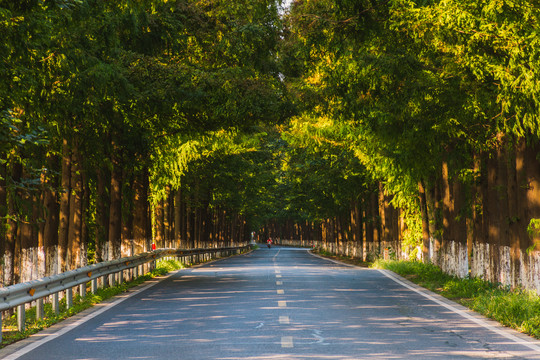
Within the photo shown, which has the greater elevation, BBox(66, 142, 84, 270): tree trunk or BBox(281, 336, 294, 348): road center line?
BBox(66, 142, 84, 270): tree trunk

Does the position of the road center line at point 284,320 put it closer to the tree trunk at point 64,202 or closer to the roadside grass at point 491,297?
the roadside grass at point 491,297

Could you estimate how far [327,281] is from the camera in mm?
23125

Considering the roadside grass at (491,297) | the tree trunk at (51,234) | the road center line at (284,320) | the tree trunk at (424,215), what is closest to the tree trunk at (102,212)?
the tree trunk at (51,234)

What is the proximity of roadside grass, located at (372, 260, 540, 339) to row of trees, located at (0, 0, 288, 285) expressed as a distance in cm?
665

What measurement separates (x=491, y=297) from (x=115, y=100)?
34.8 ft

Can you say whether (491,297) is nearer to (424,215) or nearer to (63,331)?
(63,331)

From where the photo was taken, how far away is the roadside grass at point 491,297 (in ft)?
41.0

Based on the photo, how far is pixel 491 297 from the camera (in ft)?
48.6

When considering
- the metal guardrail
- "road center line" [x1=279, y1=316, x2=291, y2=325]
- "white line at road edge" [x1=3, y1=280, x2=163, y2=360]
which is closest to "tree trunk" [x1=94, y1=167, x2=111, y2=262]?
the metal guardrail

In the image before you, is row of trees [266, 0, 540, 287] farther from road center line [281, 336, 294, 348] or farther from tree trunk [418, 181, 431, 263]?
tree trunk [418, 181, 431, 263]

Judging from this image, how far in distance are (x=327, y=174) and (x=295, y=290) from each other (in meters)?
23.5

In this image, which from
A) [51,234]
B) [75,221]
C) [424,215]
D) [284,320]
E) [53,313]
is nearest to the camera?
[284,320]

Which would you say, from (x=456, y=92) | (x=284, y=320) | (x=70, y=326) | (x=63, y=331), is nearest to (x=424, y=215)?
(x=456, y=92)

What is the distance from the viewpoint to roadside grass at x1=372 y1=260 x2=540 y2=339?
41.0 feet
